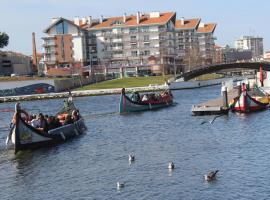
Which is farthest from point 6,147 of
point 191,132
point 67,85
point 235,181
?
point 67,85

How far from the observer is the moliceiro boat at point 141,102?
269ft

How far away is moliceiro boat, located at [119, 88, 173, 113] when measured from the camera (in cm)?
8212

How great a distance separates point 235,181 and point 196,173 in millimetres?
2953

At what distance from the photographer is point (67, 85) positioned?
15900 centimetres

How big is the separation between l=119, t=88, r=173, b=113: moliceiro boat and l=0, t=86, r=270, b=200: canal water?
18.2 meters

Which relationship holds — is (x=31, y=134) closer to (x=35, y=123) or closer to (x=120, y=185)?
(x=35, y=123)

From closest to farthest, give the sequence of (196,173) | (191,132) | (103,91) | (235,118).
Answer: (196,173)
(191,132)
(235,118)
(103,91)

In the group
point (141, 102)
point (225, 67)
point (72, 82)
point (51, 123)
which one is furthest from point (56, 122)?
point (225, 67)

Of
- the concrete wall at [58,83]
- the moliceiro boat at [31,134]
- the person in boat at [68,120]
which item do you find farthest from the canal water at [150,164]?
the concrete wall at [58,83]

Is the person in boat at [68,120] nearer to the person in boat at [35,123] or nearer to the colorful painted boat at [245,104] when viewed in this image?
the person in boat at [35,123]

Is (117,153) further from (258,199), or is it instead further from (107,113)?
(107,113)

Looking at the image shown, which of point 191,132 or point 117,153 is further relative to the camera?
point 191,132

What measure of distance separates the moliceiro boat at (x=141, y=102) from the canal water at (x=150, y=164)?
1816cm

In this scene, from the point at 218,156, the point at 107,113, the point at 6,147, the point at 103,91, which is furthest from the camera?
the point at 103,91
